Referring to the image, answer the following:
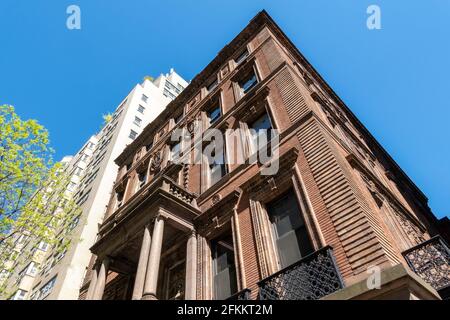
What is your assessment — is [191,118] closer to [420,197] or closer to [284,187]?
[284,187]

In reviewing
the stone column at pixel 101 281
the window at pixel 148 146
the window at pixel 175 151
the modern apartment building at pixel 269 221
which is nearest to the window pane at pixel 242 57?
the modern apartment building at pixel 269 221

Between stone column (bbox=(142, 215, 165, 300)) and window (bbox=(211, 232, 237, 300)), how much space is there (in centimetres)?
192

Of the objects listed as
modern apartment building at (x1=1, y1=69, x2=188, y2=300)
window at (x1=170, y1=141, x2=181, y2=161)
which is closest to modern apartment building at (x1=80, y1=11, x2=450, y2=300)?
window at (x1=170, y1=141, x2=181, y2=161)

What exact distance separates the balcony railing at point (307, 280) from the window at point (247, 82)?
11.0m

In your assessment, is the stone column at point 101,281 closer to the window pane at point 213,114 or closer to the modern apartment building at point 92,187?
the window pane at point 213,114

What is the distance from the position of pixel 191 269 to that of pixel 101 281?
383 centimetres

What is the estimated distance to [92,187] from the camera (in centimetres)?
3894

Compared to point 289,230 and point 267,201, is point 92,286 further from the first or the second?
point 289,230

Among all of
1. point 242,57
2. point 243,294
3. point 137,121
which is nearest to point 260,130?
point 243,294

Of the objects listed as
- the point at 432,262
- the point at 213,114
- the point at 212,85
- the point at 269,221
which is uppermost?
the point at 212,85

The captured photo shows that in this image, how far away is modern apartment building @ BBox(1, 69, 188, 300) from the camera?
96.9 feet

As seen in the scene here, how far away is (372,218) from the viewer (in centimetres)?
754

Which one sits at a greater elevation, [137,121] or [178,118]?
[137,121]

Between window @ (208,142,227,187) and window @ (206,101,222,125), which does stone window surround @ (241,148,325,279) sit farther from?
window @ (206,101,222,125)
